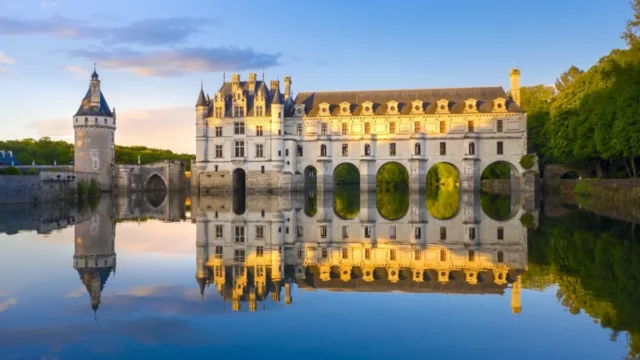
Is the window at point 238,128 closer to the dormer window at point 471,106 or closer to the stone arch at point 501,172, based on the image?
the dormer window at point 471,106

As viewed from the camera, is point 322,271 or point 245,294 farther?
point 322,271

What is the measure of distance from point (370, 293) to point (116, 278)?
5.88 meters

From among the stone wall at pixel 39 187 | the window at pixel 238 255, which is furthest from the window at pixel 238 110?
the window at pixel 238 255

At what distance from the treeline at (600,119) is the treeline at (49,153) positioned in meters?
48.5

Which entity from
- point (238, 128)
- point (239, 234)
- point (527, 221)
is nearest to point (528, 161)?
point (527, 221)

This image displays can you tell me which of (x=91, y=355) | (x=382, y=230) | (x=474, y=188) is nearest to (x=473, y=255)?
(x=382, y=230)

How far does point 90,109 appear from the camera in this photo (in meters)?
56.6

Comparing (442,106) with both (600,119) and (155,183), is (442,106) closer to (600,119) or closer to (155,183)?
(600,119)

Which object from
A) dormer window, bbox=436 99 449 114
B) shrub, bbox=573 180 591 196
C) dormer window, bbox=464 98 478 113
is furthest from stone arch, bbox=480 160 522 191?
dormer window, bbox=436 99 449 114

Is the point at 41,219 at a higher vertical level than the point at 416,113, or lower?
lower

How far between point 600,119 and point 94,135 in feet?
153

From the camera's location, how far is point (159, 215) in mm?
31656

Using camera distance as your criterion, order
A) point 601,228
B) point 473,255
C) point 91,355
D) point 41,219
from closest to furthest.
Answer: point 91,355 → point 473,255 → point 601,228 → point 41,219

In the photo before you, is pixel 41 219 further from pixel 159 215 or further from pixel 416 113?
pixel 416 113
